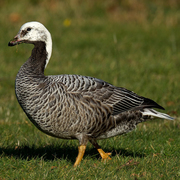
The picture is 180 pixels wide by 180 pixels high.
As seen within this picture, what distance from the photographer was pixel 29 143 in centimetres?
610

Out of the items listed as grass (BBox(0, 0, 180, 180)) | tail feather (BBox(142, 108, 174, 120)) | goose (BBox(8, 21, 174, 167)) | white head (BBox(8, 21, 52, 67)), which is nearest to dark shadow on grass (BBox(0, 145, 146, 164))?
grass (BBox(0, 0, 180, 180))

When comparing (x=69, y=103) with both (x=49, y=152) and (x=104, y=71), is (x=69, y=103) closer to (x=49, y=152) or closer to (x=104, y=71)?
(x=49, y=152)

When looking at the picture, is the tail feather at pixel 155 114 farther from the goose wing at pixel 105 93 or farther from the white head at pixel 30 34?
the white head at pixel 30 34

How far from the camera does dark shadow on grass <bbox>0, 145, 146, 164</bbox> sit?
560 cm

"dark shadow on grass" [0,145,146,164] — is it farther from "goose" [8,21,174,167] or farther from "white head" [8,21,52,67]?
"white head" [8,21,52,67]

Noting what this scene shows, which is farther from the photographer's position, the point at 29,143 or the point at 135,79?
the point at 135,79

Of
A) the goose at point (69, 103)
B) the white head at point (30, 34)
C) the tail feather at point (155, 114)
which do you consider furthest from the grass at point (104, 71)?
the white head at point (30, 34)

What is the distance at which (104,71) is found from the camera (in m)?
10.6

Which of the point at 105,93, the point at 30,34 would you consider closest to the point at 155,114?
the point at 105,93

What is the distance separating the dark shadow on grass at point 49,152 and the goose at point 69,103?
43 cm

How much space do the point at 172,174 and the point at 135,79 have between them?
5560mm

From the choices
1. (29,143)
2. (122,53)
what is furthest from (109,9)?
(29,143)

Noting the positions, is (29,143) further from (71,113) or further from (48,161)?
(71,113)

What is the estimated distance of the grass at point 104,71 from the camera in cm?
498
